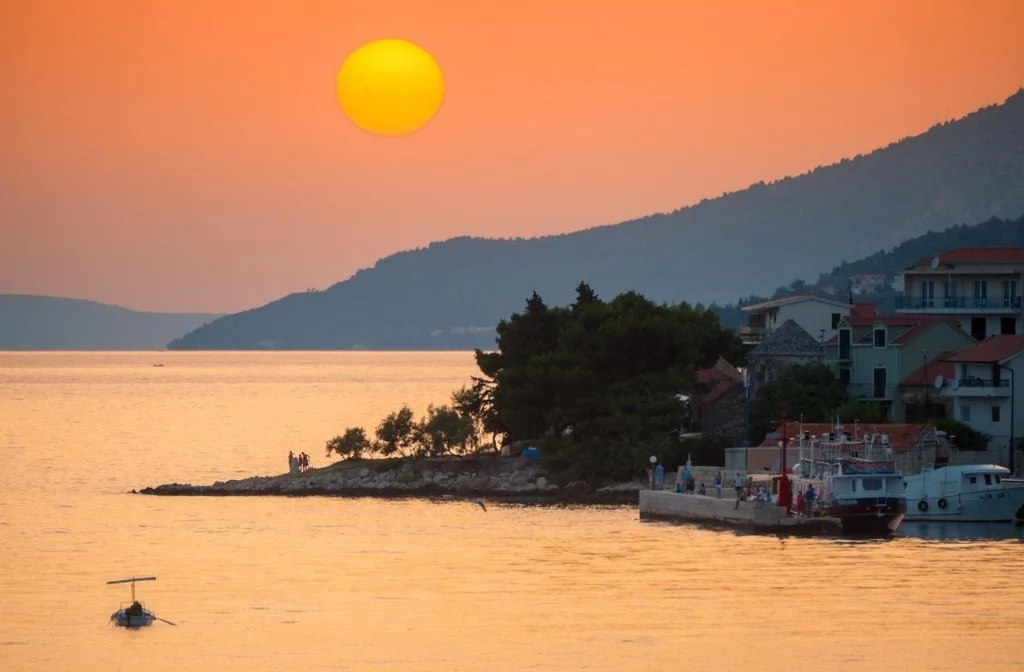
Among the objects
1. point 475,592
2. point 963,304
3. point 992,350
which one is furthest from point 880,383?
point 475,592

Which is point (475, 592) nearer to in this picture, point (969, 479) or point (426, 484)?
point (969, 479)

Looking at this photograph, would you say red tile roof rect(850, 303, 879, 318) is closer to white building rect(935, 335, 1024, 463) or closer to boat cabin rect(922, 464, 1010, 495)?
white building rect(935, 335, 1024, 463)

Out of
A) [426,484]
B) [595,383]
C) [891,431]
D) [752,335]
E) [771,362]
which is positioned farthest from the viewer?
[752,335]

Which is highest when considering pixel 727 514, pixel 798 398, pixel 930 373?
pixel 930 373

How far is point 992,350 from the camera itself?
3162 inches

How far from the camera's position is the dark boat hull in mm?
62938

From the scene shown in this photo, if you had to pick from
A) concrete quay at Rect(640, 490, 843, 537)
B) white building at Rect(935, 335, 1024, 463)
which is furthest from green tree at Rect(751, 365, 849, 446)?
concrete quay at Rect(640, 490, 843, 537)

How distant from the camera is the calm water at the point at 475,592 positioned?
132 feet

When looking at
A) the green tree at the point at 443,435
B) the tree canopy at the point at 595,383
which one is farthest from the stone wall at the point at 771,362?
the green tree at the point at 443,435

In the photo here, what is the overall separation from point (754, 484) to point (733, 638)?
27.9 metres

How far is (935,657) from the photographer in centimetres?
3950

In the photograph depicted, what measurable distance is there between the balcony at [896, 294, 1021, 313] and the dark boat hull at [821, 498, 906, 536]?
121 feet

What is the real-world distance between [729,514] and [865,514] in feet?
17.6

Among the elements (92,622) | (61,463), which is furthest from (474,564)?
(61,463)
